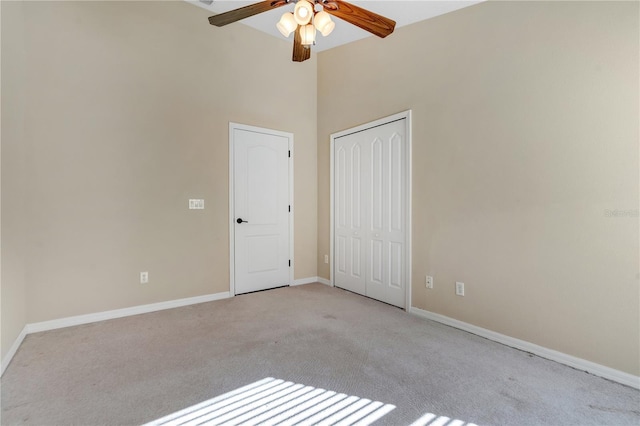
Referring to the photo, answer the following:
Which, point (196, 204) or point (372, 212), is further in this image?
point (372, 212)

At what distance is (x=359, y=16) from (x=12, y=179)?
2926 mm

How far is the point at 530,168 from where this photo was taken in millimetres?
2426

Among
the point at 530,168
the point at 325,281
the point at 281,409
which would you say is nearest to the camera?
the point at 281,409

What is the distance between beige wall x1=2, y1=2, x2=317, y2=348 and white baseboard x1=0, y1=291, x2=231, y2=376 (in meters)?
0.06

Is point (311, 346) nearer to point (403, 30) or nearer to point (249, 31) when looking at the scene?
point (403, 30)

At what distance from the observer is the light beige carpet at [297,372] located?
67.1 inches

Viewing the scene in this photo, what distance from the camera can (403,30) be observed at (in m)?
3.39

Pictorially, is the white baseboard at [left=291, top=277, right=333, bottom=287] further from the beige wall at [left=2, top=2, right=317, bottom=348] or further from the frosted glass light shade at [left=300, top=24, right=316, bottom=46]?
the frosted glass light shade at [left=300, top=24, right=316, bottom=46]

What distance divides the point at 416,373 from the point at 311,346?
2.74 ft

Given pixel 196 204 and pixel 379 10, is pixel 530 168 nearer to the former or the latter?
pixel 379 10

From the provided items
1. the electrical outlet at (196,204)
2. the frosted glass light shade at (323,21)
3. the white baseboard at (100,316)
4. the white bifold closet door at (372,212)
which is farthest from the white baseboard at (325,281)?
the frosted glass light shade at (323,21)

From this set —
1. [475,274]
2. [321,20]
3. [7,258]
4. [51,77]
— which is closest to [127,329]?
[7,258]

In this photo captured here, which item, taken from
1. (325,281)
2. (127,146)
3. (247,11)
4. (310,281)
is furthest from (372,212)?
(127,146)

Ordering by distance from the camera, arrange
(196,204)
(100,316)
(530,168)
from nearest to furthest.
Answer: (530,168) < (100,316) < (196,204)
